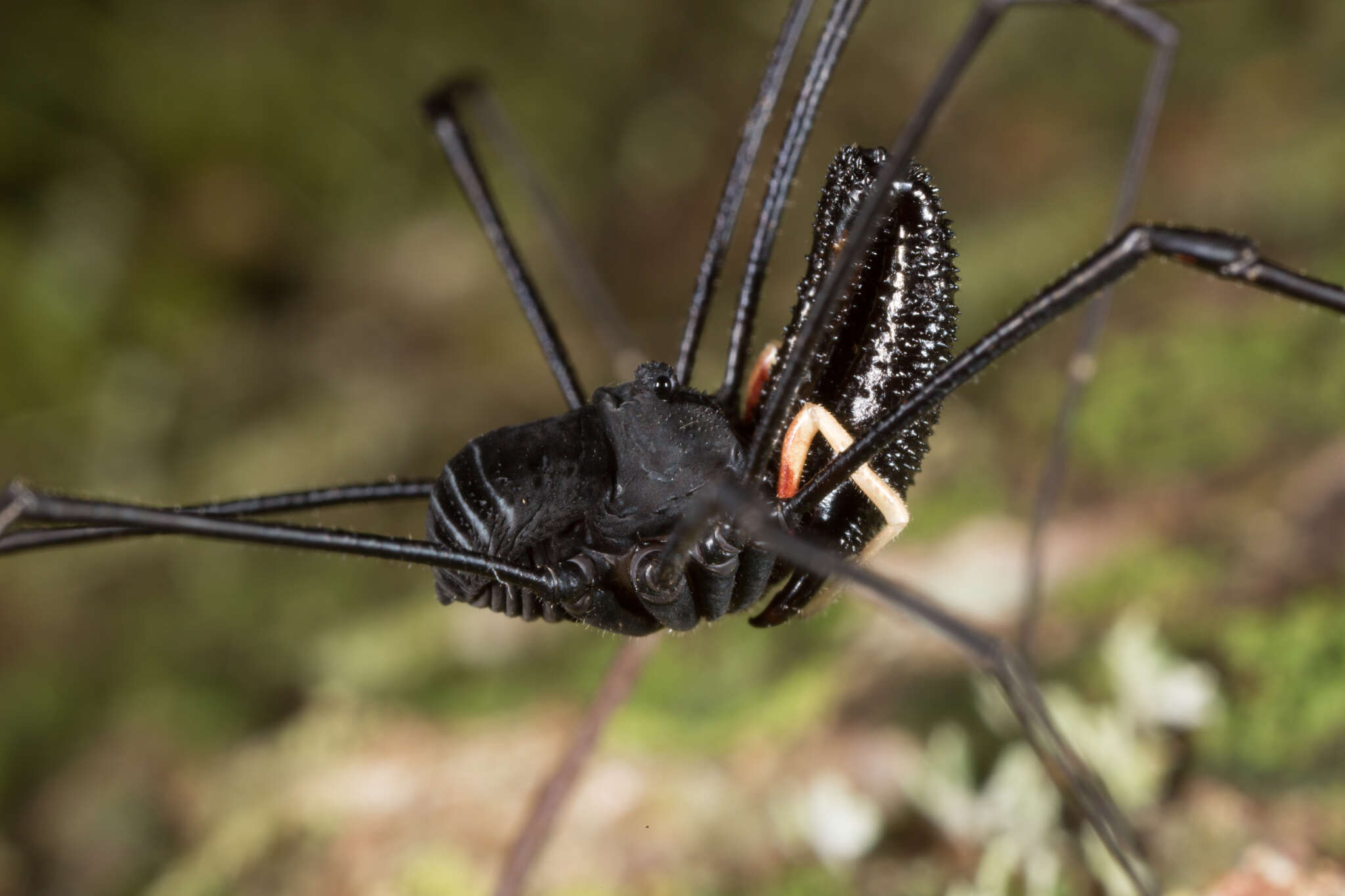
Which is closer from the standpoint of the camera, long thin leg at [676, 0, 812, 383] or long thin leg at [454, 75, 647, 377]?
long thin leg at [676, 0, 812, 383]

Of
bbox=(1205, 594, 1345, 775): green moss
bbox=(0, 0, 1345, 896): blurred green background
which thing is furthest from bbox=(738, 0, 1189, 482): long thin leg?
bbox=(1205, 594, 1345, 775): green moss

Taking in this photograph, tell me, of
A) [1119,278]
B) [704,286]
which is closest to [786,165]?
[704,286]

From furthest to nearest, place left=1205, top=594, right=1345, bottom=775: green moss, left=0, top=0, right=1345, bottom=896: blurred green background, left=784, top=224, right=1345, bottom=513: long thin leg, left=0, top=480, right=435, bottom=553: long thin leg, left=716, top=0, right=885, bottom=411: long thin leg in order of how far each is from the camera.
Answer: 1. left=0, top=0, right=1345, bottom=896: blurred green background
2. left=716, top=0, right=885, bottom=411: long thin leg
3. left=1205, top=594, right=1345, bottom=775: green moss
4. left=0, top=480, right=435, bottom=553: long thin leg
5. left=784, top=224, right=1345, bottom=513: long thin leg

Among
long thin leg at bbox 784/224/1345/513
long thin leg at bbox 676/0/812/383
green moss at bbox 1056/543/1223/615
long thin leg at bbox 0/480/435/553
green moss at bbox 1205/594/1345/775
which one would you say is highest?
long thin leg at bbox 676/0/812/383

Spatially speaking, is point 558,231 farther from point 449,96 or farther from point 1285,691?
point 1285,691

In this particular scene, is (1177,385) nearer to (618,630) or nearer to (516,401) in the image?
(618,630)

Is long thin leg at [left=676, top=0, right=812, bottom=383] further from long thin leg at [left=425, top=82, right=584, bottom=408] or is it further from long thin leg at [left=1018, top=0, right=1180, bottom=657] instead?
long thin leg at [left=1018, top=0, right=1180, bottom=657]

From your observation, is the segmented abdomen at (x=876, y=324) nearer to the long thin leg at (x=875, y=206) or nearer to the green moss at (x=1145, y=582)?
the long thin leg at (x=875, y=206)

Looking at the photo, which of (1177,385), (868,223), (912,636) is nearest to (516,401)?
(912,636)
